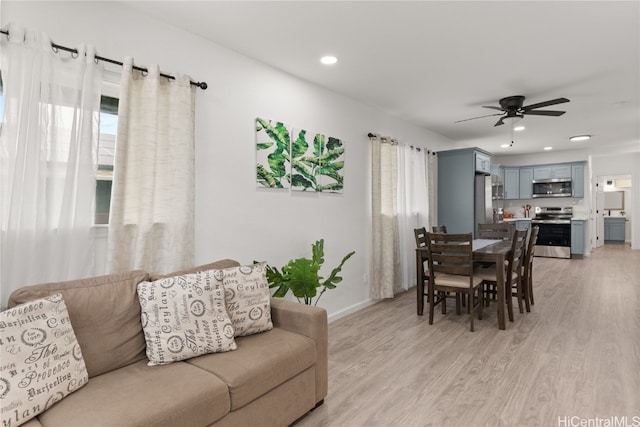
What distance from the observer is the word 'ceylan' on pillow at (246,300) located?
218cm

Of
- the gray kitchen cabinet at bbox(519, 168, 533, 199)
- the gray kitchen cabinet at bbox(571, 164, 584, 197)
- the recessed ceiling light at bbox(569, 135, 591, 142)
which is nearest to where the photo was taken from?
the recessed ceiling light at bbox(569, 135, 591, 142)

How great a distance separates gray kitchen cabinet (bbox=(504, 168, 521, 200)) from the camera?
9.22m

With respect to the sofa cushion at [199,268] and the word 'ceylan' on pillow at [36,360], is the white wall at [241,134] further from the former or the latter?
the word 'ceylan' on pillow at [36,360]

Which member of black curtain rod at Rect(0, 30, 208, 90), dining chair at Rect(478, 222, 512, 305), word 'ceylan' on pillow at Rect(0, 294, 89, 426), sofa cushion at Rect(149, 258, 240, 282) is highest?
black curtain rod at Rect(0, 30, 208, 90)

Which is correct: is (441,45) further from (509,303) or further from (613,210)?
(613,210)

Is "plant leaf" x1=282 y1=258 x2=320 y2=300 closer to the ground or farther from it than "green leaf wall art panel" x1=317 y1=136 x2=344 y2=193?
closer to the ground

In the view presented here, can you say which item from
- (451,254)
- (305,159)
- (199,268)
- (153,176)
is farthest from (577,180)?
(153,176)

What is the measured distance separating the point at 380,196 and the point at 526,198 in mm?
6345

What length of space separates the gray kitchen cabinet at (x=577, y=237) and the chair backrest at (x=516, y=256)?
5.09m

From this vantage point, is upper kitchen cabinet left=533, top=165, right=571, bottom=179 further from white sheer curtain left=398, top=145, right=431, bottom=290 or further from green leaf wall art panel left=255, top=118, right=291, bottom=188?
green leaf wall art panel left=255, top=118, right=291, bottom=188

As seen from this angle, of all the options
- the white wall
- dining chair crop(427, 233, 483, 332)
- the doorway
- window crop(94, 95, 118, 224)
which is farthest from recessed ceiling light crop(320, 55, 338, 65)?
the doorway

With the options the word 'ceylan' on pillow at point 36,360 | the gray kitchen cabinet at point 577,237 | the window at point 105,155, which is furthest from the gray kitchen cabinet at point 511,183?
the word 'ceylan' on pillow at point 36,360

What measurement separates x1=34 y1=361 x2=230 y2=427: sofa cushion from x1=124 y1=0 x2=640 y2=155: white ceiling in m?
2.27

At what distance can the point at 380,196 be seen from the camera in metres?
4.72
